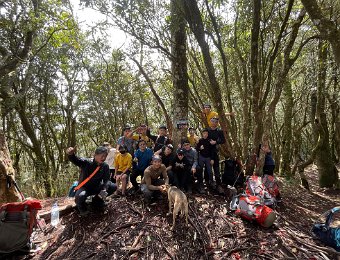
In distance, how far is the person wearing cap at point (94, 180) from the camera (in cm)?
571

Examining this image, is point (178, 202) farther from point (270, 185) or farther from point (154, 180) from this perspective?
point (270, 185)

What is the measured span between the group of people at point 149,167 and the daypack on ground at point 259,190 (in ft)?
3.22

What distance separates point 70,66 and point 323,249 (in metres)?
15.4

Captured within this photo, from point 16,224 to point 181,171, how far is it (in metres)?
4.27

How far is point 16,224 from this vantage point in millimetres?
4617

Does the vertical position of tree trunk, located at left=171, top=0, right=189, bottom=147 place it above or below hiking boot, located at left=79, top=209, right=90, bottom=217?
above

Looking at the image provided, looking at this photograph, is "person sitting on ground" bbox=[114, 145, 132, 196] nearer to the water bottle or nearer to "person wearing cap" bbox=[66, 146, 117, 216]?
"person wearing cap" bbox=[66, 146, 117, 216]

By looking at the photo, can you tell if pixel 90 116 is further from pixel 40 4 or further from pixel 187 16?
pixel 187 16


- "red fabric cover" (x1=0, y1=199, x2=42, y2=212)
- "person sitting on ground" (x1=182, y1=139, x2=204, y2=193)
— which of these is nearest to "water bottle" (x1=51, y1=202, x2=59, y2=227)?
"red fabric cover" (x1=0, y1=199, x2=42, y2=212)

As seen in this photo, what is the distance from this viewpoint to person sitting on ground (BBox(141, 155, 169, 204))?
630 centimetres

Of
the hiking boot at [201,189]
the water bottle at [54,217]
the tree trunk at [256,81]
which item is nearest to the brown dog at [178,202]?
the hiking boot at [201,189]

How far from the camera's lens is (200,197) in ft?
22.7

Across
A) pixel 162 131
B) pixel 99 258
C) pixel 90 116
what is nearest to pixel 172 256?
pixel 99 258

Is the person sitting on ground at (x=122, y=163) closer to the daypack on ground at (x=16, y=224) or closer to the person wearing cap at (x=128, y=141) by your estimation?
the person wearing cap at (x=128, y=141)
